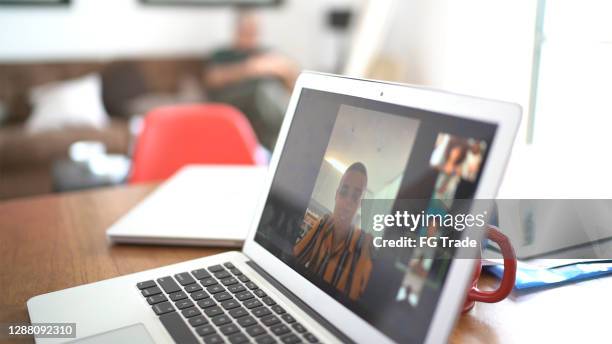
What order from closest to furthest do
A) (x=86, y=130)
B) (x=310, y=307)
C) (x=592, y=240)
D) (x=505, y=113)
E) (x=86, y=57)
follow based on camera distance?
(x=505, y=113) → (x=310, y=307) → (x=592, y=240) → (x=86, y=130) → (x=86, y=57)

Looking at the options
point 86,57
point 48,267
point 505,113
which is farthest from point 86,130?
point 505,113

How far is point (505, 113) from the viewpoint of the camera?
18.9 inches

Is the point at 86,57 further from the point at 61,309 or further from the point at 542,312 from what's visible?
the point at 542,312

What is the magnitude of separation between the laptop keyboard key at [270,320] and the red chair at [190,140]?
1004 mm

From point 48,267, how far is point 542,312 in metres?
0.68

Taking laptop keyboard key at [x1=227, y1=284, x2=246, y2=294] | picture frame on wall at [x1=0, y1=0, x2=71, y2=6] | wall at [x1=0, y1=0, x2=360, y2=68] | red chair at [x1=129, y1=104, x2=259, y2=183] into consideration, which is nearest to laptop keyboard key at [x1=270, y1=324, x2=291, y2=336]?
laptop keyboard key at [x1=227, y1=284, x2=246, y2=294]

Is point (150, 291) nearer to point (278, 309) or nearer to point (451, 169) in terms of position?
point (278, 309)

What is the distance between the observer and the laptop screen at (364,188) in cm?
51

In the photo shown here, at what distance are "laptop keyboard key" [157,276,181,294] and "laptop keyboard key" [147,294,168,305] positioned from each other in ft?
0.04

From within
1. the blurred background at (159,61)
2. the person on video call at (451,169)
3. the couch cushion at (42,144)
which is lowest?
the couch cushion at (42,144)

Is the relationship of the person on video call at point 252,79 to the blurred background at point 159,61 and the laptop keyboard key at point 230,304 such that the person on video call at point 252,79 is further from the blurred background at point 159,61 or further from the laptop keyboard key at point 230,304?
the laptop keyboard key at point 230,304

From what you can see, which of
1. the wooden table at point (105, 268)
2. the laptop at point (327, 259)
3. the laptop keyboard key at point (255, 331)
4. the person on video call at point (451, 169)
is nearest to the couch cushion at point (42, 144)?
the wooden table at point (105, 268)

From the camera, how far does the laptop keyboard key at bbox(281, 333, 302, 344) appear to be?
0.56 m

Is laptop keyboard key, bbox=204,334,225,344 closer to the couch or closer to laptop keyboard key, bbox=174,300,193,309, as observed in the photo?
laptop keyboard key, bbox=174,300,193,309
